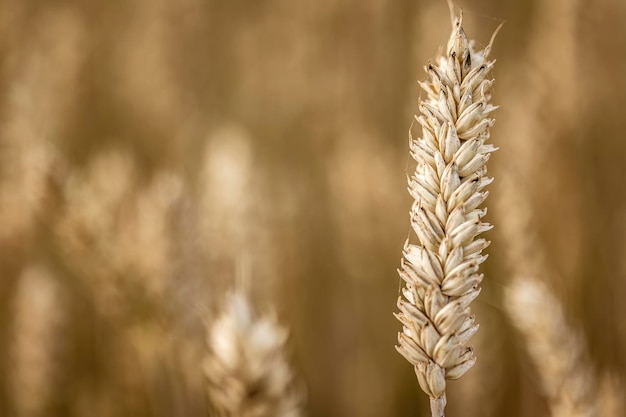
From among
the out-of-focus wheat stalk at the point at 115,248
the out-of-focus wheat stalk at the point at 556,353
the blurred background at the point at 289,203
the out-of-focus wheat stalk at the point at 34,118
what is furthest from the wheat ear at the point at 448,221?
the out-of-focus wheat stalk at the point at 34,118

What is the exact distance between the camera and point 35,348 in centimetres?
151

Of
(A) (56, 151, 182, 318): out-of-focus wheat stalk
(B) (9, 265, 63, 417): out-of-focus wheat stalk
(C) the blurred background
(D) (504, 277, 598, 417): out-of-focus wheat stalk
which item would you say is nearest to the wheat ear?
(C) the blurred background

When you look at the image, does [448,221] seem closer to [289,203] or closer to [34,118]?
[34,118]

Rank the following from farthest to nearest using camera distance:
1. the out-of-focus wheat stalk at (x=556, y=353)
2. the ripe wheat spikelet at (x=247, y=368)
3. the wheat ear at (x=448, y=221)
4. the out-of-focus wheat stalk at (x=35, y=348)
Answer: the out-of-focus wheat stalk at (x=35, y=348)
the out-of-focus wheat stalk at (x=556, y=353)
the ripe wheat spikelet at (x=247, y=368)
the wheat ear at (x=448, y=221)

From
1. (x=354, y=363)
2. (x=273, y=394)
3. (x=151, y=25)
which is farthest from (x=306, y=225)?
(x=273, y=394)

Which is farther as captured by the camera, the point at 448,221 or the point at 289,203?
the point at 289,203

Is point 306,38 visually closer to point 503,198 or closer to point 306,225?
point 306,225

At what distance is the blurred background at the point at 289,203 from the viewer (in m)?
1.26

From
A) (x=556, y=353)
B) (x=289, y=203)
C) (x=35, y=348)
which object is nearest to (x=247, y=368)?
(x=556, y=353)

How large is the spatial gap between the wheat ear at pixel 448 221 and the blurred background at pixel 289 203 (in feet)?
0.56

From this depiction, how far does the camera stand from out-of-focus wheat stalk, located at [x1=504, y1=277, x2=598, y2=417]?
36.6 inches

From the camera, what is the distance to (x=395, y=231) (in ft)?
6.89

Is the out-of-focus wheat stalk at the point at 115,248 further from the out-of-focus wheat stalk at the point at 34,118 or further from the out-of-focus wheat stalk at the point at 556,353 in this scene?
the out-of-focus wheat stalk at the point at 556,353

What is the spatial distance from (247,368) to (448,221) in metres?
0.31
